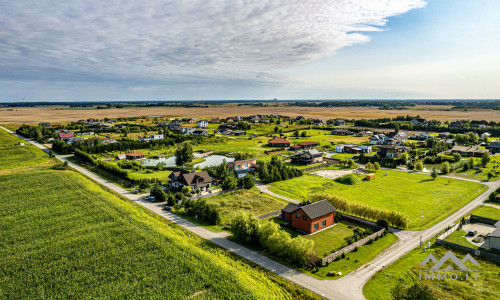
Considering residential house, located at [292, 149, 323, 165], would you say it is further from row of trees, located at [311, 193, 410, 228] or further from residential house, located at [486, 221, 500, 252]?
residential house, located at [486, 221, 500, 252]

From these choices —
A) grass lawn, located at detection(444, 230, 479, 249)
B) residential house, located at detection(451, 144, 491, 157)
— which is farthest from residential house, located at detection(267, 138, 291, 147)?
grass lawn, located at detection(444, 230, 479, 249)

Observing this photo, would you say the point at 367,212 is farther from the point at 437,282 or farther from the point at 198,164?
the point at 198,164

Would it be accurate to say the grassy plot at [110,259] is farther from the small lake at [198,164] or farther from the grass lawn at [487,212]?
the grass lawn at [487,212]

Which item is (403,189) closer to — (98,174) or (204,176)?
(204,176)

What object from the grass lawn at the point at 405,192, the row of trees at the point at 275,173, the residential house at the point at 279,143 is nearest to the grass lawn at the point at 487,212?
the grass lawn at the point at 405,192

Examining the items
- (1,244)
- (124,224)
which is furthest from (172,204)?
(1,244)

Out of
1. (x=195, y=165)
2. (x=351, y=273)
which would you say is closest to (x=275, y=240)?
(x=351, y=273)
